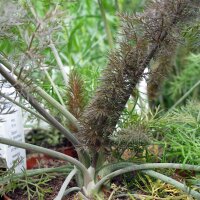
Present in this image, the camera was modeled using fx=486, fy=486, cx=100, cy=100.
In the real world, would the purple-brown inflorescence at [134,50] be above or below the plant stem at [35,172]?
above

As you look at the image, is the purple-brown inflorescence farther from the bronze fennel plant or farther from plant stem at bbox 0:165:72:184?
plant stem at bbox 0:165:72:184

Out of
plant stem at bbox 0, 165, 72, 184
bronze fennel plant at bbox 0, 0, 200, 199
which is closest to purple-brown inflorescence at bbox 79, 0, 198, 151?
bronze fennel plant at bbox 0, 0, 200, 199

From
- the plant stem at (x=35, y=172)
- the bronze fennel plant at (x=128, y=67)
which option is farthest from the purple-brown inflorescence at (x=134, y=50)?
the plant stem at (x=35, y=172)

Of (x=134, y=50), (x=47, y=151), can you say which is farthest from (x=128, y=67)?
(x=47, y=151)

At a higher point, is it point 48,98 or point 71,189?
point 48,98

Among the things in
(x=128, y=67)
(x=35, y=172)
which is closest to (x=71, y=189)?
(x=35, y=172)

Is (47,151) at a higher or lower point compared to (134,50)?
lower

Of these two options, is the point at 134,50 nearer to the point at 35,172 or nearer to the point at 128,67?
the point at 128,67

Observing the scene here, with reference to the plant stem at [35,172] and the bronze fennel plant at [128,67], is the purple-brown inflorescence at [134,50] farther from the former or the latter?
the plant stem at [35,172]

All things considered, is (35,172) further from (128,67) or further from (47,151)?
(128,67)

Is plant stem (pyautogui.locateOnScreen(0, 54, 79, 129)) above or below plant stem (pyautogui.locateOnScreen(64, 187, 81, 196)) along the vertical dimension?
above

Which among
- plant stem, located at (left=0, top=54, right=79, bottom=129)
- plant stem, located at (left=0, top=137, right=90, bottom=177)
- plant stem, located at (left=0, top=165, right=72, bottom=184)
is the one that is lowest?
plant stem, located at (left=0, top=165, right=72, bottom=184)

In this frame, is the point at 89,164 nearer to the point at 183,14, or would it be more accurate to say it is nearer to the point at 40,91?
the point at 40,91

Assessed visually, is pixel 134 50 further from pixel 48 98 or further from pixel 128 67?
pixel 48 98
